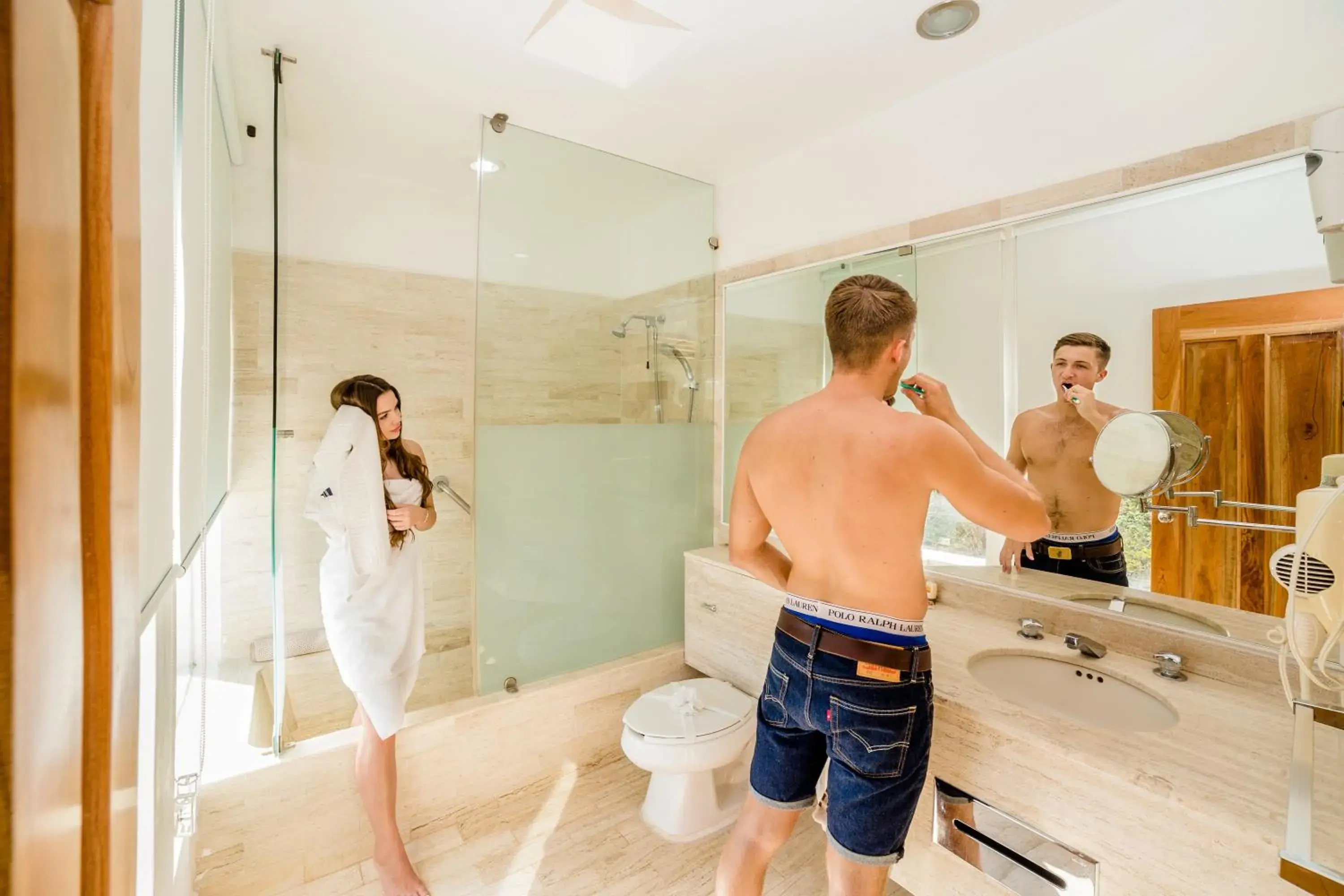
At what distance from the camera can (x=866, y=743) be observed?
4.29 feet

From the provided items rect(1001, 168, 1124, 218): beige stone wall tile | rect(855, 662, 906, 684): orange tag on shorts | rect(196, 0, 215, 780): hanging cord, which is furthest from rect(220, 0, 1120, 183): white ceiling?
rect(855, 662, 906, 684): orange tag on shorts

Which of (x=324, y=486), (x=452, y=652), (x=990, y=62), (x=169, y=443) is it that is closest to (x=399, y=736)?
(x=452, y=652)

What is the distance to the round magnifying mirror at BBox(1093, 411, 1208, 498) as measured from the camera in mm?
1517

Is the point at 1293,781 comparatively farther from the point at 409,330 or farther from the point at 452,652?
the point at 409,330

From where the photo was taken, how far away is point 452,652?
8.70 feet

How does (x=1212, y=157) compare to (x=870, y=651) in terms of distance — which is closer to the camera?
(x=870, y=651)

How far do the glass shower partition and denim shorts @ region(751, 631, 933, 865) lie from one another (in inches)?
52.4

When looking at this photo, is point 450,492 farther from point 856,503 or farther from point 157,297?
point 856,503

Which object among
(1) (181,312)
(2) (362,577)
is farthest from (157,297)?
(2) (362,577)

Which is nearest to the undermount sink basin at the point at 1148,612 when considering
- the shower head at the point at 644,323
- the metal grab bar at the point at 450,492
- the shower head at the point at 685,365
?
the shower head at the point at 685,365

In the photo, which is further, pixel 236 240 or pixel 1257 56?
pixel 236 240

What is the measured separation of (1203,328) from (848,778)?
1415 mm

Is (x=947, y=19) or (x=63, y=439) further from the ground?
(x=947, y=19)

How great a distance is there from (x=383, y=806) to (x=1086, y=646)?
212cm
